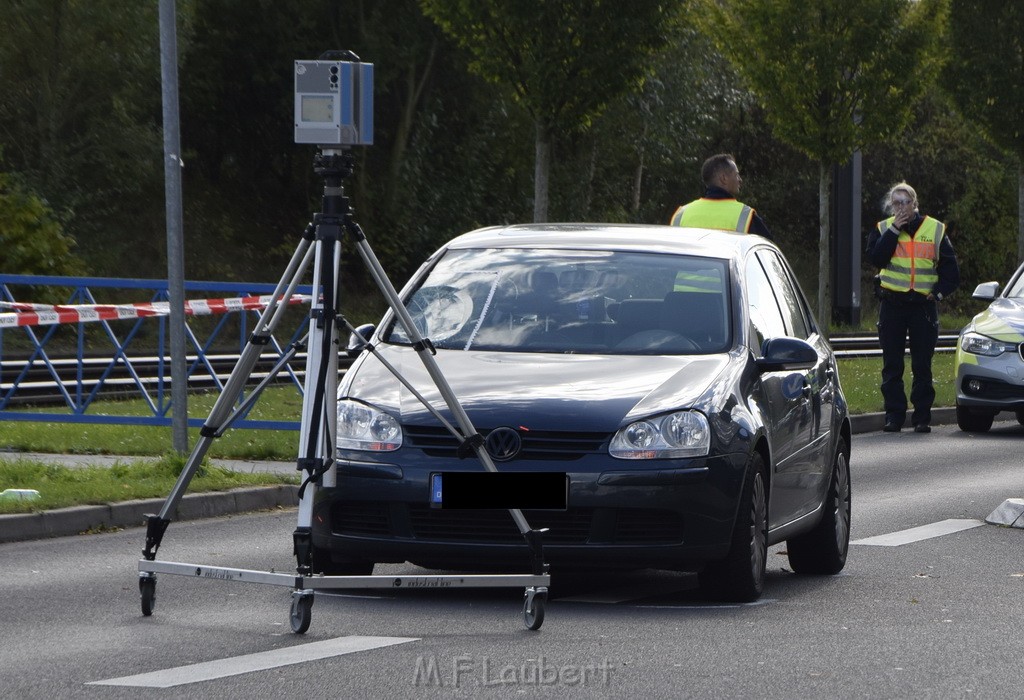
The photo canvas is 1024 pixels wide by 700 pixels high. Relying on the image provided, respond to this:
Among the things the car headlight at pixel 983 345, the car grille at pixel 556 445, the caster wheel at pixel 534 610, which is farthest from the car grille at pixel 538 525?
the car headlight at pixel 983 345

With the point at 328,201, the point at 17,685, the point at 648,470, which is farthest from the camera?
the point at 648,470

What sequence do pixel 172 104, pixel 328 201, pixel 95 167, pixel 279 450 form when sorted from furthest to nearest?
pixel 95 167, pixel 279 450, pixel 172 104, pixel 328 201

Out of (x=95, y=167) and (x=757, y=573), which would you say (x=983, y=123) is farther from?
(x=757, y=573)

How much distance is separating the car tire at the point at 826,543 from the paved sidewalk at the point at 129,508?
3.05 meters

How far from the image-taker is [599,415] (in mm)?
7570

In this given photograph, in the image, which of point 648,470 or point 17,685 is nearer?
point 17,685

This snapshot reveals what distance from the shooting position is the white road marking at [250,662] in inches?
238

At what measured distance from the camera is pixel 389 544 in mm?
7660

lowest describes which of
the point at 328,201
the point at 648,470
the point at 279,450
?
the point at 279,450

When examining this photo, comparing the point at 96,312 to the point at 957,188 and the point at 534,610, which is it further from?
the point at 957,188

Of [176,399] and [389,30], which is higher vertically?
[389,30]

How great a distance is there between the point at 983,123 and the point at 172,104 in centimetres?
2402

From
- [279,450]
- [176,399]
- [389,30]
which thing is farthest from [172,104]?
[389,30]

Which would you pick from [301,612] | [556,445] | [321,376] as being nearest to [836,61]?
[556,445]
